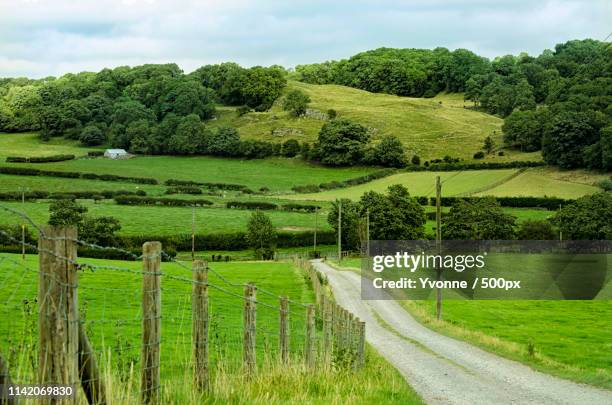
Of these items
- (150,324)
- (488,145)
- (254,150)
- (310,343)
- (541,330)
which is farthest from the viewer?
(254,150)

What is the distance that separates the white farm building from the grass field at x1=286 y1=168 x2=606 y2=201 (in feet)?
165

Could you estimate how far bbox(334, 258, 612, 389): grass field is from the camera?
25769mm

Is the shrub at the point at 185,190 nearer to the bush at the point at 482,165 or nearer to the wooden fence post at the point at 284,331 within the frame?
the bush at the point at 482,165

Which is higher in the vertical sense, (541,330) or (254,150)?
(254,150)

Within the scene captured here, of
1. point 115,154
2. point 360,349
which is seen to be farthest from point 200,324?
point 115,154

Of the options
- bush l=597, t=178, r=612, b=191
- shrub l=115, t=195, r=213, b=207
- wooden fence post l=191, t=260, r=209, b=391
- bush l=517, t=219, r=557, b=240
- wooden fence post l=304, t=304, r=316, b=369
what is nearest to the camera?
wooden fence post l=191, t=260, r=209, b=391

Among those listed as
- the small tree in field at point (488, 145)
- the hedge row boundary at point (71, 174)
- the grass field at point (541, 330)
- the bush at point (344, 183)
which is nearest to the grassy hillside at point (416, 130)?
the small tree in field at point (488, 145)

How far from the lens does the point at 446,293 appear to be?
232ft

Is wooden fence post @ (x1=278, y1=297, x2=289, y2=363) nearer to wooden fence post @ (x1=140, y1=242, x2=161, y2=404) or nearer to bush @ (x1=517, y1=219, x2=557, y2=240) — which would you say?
wooden fence post @ (x1=140, y1=242, x2=161, y2=404)

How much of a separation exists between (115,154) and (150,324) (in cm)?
15920

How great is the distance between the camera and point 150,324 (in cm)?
928

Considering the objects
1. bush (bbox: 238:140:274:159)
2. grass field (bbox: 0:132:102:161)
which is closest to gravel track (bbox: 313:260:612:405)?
bush (bbox: 238:140:274:159)

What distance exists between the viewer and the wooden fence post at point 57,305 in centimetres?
762

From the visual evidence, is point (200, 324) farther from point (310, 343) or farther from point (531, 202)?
point (531, 202)
